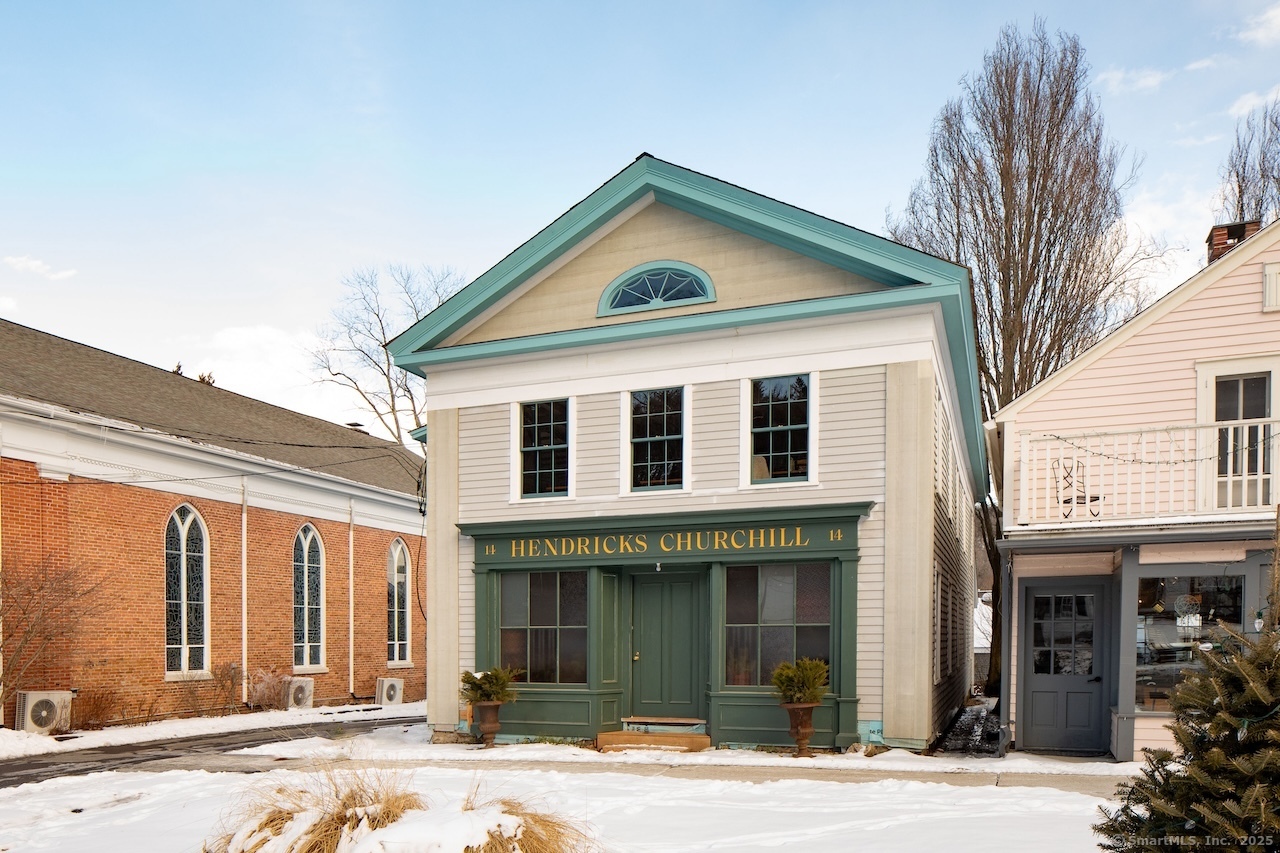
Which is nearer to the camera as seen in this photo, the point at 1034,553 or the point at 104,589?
the point at 1034,553

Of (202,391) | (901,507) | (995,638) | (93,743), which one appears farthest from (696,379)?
(202,391)

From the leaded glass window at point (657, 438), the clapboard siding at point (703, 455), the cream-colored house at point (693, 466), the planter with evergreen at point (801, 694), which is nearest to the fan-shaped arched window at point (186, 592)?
the cream-colored house at point (693, 466)

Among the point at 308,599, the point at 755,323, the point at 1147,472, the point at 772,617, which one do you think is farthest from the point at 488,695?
the point at 308,599

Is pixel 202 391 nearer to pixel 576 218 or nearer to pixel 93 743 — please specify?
pixel 93 743

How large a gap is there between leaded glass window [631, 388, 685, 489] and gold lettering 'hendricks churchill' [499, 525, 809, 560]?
81 cm

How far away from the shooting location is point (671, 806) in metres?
9.09

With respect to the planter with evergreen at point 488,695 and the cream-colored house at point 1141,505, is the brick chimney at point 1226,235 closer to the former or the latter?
the cream-colored house at point 1141,505

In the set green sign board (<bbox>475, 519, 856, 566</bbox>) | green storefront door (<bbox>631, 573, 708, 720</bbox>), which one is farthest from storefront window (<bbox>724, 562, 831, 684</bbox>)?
green storefront door (<bbox>631, 573, 708, 720</bbox>)

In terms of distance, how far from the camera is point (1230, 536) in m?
11.3

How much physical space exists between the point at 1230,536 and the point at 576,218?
966 cm

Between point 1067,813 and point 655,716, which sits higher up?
point 1067,813

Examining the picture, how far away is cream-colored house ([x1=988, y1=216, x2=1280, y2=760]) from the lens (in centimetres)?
1180

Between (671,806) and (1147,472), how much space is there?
772 centimetres

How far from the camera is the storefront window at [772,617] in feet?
44.2
